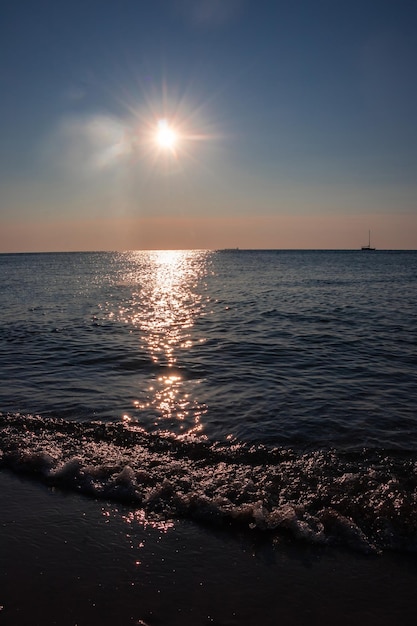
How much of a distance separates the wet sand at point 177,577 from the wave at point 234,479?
1.15 ft

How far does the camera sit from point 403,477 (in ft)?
23.9

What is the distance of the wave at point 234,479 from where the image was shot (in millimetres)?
5977

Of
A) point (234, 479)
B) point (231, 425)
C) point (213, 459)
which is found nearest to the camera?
point (234, 479)

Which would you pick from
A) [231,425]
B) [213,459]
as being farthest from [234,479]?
[231,425]

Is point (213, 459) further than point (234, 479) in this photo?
Yes

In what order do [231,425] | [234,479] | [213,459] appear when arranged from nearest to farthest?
1. [234,479]
2. [213,459]
3. [231,425]

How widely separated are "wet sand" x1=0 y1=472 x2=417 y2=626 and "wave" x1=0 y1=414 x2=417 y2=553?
13.8 inches

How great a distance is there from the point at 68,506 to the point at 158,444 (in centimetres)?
258

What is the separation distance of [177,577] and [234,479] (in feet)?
8.27

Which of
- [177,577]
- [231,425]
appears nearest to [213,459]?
[231,425]

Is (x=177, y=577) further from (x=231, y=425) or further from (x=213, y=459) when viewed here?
(x=231, y=425)

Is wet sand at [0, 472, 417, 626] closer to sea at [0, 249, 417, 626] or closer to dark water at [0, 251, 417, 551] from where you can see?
sea at [0, 249, 417, 626]

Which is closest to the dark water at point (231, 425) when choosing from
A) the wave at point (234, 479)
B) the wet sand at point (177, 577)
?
the wave at point (234, 479)

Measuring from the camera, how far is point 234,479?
284 inches
